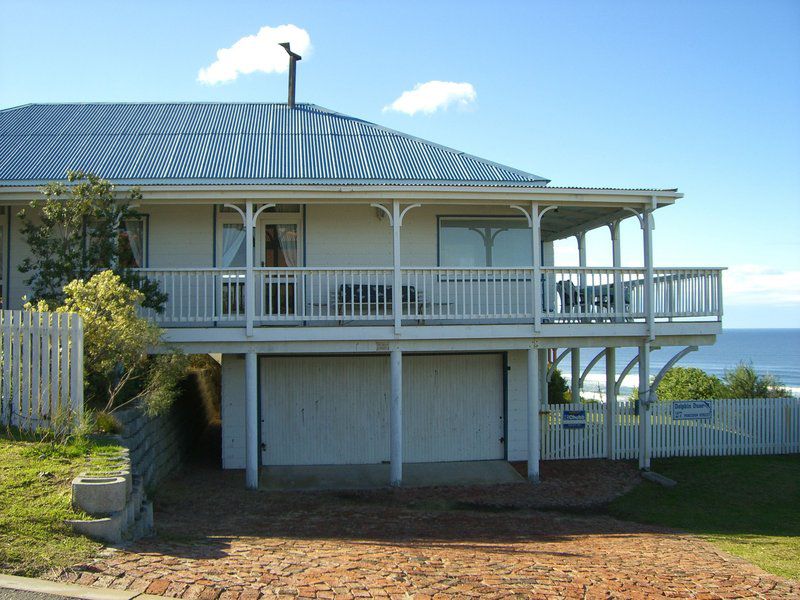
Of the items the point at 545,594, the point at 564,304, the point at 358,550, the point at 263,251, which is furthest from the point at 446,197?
the point at 545,594

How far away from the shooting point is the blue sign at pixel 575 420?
1455cm

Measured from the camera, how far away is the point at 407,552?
728 cm

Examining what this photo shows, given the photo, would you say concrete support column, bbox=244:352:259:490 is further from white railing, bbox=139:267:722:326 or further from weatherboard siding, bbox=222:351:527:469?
weatherboard siding, bbox=222:351:527:469

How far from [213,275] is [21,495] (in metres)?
6.19

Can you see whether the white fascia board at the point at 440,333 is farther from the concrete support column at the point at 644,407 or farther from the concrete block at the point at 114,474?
the concrete block at the point at 114,474

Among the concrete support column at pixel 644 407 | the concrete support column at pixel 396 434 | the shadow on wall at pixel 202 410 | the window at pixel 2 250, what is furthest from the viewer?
the shadow on wall at pixel 202 410

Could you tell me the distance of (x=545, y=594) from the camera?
240 inches

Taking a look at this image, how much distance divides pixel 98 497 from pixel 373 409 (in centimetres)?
836

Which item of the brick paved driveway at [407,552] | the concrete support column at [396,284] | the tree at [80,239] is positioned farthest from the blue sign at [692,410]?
the tree at [80,239]

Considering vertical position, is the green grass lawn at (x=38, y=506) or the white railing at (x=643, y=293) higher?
the white railing at (x=643, y=293)

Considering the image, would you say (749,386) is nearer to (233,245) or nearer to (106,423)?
(233,245)

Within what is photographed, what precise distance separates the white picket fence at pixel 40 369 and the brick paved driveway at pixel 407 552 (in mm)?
1918

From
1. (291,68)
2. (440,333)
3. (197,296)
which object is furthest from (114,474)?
(291,68)

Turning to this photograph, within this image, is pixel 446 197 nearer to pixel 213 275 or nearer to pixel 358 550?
pixel 213 275
